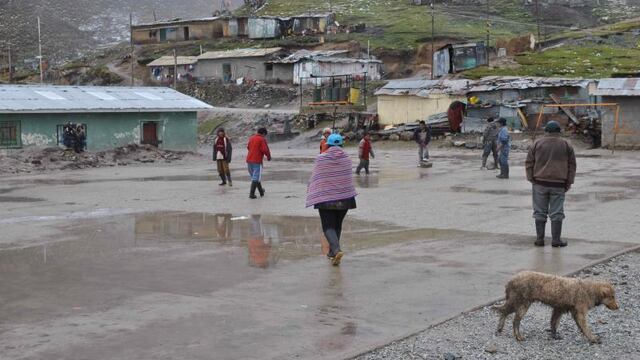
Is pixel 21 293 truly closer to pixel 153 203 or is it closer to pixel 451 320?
pixel 451 320

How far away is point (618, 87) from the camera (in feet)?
115

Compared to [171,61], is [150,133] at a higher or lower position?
lower

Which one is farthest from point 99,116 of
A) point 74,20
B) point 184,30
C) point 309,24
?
point 74,20

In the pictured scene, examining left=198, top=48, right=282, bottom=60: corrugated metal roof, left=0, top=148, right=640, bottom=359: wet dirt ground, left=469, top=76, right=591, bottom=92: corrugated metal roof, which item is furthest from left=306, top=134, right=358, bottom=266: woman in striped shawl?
left=198, top=48, right=282, bottom=60: corrugated metal roof

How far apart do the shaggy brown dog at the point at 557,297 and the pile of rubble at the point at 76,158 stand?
83.5ft

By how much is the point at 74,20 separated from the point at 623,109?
402 feet

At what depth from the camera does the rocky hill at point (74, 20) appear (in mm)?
113812

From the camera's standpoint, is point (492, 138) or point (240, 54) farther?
point (240, 54)

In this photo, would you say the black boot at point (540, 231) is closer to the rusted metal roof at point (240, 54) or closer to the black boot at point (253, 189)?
the black boot at point (253, 189)

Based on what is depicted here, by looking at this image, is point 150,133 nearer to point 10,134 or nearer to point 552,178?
point 10,134

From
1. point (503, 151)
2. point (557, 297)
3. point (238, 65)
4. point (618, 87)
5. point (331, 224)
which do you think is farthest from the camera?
point (238, 65)

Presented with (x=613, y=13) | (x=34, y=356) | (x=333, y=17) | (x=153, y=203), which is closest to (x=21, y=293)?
(x=34, y=356)

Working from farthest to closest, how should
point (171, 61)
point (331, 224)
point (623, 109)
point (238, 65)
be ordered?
point (171, 61) → point (238, 65) → point (623, 109) → point (331, 224)

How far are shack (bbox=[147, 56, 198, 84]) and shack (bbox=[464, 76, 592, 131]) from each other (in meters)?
37.1
